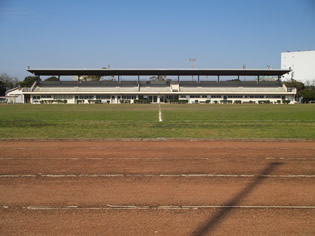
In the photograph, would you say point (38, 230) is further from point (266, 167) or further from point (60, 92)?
point (60, 92)

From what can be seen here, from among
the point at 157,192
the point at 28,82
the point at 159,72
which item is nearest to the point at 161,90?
the point at 159,72

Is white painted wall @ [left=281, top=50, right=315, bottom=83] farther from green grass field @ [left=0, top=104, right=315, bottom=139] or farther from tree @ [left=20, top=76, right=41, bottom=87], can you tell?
green grass field @ [left=0, top=104, right=315, bottom=139]

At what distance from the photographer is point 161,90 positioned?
88438 millimetres

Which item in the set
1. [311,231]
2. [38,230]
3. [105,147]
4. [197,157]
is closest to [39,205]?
[38,230]

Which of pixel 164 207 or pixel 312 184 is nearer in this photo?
pixel 164 207

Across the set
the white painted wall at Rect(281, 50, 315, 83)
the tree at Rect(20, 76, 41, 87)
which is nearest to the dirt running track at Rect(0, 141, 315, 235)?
the tree at Rect(20, 76, 41, 87)

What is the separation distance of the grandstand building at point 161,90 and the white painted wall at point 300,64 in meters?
49.0

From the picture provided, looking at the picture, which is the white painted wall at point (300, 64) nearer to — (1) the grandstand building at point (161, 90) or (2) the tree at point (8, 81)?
(1) the grandstand building at point (161, 90)

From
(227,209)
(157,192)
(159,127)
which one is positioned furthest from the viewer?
(159,127)

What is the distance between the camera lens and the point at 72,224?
534 cm

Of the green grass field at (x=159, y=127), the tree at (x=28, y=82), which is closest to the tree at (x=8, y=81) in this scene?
the tree at (x=28, y=82)

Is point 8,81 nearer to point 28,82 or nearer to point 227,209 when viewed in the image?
point 28,82

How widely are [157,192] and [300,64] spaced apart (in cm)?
14087

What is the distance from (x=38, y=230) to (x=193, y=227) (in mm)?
2519
